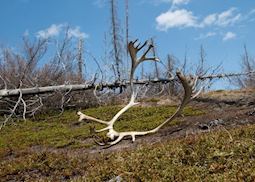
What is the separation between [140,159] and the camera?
7.47 meters

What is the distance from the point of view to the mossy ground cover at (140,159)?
6250mm

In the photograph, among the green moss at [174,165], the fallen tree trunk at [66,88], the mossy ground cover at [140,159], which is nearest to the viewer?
the green moss at [174,165]

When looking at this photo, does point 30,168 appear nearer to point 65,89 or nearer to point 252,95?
point 65,89

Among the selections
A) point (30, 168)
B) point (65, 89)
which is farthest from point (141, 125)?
point (30, 168)

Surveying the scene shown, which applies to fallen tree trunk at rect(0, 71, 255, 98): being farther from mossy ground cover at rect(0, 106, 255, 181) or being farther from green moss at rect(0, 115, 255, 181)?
green moss at rect(0, 115, 255, 181)

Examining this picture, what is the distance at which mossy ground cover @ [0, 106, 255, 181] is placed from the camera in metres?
6.25

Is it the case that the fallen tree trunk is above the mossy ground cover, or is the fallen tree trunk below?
above

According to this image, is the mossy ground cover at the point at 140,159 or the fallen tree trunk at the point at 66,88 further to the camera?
the fallen tree trunk at the point at 66,88

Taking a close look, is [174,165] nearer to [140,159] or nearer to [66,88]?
[140,159]

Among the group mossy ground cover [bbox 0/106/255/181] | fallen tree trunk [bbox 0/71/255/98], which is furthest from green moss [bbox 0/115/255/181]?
fallen tree trunk [bbox 0/71/255/98]

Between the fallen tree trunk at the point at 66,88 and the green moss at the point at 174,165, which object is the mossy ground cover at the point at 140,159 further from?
the fallen tree trunk at the point at 66,88

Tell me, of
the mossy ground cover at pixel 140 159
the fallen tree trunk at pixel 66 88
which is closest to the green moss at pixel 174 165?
the mossy ground cover at pixel 140 159

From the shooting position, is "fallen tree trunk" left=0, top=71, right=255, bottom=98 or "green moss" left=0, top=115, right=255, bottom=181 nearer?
"green moss" left=0, top=115, right=255, bottom=181

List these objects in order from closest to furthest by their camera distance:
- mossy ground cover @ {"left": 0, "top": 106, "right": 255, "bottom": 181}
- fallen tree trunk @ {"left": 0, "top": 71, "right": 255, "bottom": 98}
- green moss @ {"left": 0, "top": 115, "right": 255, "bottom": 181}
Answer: green moss @ {"left": 0, "top": 115, "right": 255, "bottom": 181}
mossy ground cover @ {"left": 0, "top": 106, "right": 255, "bottom": 181}
fallen tree trunk @ {"left": 0, "top": 71, "right": 255, "bottom": 98}
